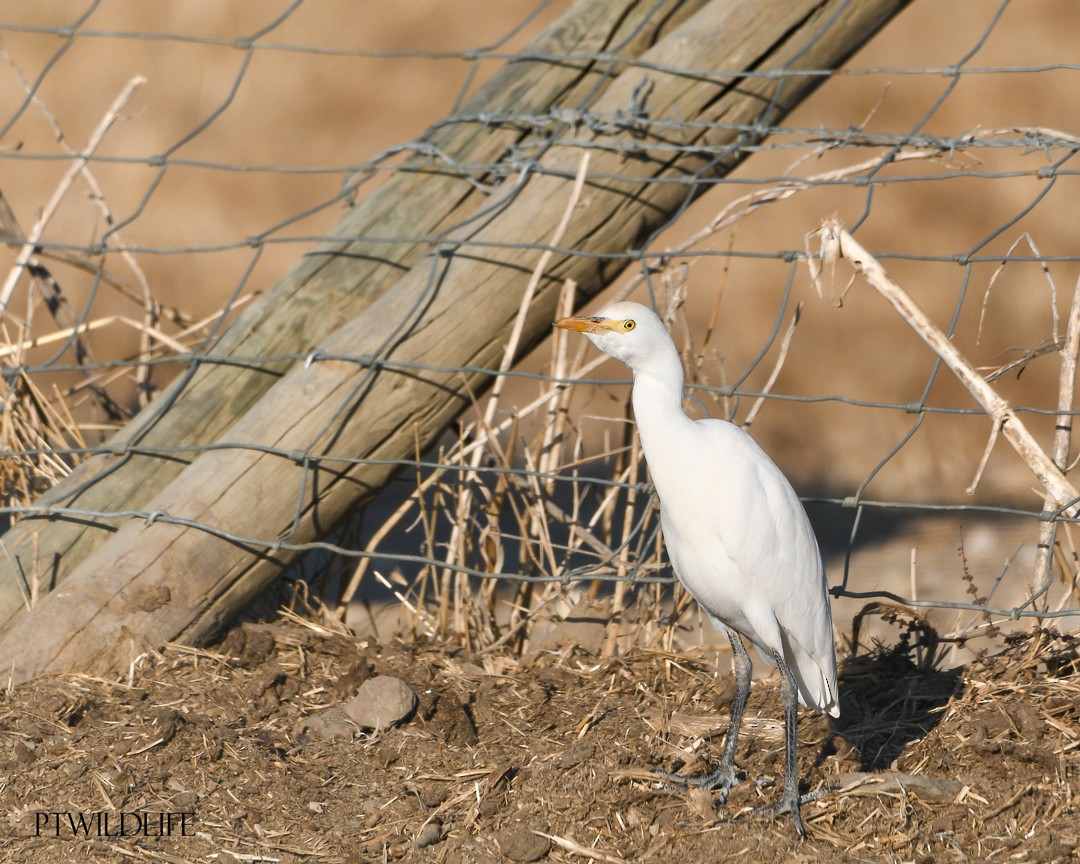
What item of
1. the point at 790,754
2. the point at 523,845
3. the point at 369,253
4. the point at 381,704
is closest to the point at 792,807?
the point at 790,754

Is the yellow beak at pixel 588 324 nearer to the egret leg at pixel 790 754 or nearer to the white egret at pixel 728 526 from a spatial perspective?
the white egret at pixel 728 526

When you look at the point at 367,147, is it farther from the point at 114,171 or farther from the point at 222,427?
the point at 222,427

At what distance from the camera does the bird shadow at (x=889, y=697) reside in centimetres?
278

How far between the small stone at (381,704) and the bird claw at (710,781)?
1.94 ft

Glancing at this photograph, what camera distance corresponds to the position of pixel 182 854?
2.41 meters

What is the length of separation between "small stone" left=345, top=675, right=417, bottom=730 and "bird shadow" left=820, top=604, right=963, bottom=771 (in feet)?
2.95

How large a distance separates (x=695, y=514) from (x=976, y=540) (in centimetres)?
341

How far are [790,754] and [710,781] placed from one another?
18 cm

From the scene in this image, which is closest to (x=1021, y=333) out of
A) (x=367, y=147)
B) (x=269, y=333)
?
(x=367, y=147)

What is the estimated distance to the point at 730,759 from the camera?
262 centimetres

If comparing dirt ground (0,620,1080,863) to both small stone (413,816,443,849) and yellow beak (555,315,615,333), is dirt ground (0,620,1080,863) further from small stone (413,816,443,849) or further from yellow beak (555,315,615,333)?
yellow beak (555,315,615,333)

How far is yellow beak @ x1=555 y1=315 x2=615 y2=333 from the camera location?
8.07 ft

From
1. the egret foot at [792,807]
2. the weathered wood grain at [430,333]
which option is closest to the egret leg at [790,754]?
the egret foot at [792,807]

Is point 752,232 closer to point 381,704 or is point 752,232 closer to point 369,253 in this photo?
point 369,253
